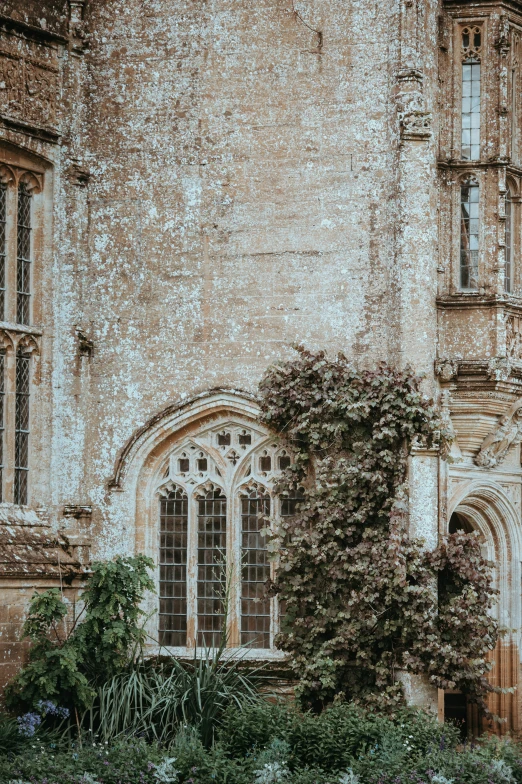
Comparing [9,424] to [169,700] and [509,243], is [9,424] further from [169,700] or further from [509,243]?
[509,243]

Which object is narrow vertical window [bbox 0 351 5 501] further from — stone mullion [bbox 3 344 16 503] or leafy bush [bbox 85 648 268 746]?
leafy bush [bbox 85 648 268 746]

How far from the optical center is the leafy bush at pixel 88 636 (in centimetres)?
1201

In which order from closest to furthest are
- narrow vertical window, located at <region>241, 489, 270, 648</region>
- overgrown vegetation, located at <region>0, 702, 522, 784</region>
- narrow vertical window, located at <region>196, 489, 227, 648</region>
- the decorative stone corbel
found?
overgrown vegetation, located at <region>0, 702, 522, 784</region>
the decorative stone corbel
narrow vertical window, located at <region>241, 489, 270, 648</region>
narrow vertical window, located at <region>196, 489, 227, 648</region>

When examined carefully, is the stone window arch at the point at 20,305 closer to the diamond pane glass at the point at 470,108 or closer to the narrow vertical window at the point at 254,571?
the narrow vertical window at the point at 254,571

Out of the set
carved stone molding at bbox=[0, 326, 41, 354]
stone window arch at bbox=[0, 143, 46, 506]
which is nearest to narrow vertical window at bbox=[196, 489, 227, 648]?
stone window arch at bbox=[0, 143, 46, 506]

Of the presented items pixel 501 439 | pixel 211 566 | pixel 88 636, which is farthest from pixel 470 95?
pixel 88 636

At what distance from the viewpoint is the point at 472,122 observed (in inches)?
533

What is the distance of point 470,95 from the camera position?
1357 centimetres

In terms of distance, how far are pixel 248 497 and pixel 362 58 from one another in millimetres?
4711

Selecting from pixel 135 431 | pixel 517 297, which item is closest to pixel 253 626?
pixel 135 431

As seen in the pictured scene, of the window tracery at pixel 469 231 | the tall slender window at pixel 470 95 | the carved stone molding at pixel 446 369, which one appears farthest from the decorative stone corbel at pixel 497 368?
the tall slender window at pixel 470 95

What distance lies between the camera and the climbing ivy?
11977 mm

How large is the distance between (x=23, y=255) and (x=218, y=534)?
3.67 meters

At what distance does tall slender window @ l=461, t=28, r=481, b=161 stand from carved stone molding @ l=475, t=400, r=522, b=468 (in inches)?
109
